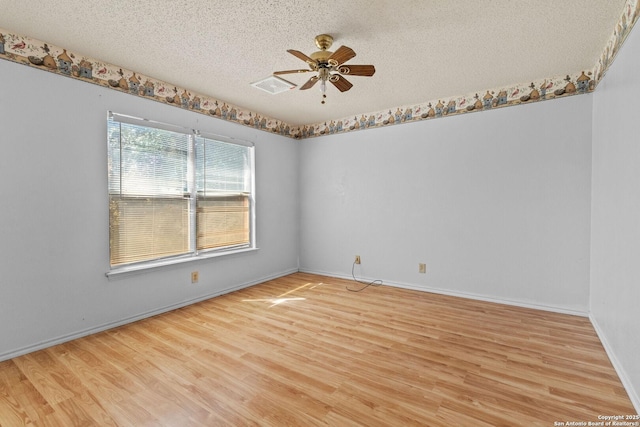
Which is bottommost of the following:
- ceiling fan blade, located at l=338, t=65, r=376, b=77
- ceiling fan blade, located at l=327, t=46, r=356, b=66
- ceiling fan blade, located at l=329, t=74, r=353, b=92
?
ceiling fan blade, located at l=338, t=65, r=376, b=77

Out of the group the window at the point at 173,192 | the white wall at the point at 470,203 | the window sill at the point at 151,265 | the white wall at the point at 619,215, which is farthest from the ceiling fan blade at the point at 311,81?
the window sill at the point at 151,265

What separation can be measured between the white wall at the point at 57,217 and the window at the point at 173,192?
0.39ft

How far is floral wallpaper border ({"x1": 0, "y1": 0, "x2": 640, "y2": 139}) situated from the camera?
2340 mm

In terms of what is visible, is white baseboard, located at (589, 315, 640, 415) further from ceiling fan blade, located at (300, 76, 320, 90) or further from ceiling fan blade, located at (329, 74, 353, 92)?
ceiling fan blade, located at (300, 76, 320, 90)

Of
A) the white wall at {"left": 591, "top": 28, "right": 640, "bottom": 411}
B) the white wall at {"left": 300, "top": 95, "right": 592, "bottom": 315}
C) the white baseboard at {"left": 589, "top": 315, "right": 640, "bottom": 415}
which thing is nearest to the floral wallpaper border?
the white wall at {"left": 300, "top": 95, "right": 592, "bottom": 315}

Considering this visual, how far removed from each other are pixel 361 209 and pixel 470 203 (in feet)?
4.90

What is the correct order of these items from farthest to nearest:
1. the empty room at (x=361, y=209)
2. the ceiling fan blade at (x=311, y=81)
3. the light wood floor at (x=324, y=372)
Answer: the ceiling fan blade at (x=311, y=81) → the empty room at (x=361, y=209) → the light wood floor at (x=324, y=372)

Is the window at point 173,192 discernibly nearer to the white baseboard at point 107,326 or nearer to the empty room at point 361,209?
the empty room at point 361,209

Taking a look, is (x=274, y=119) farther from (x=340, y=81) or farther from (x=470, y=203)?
(x=470, y=203)

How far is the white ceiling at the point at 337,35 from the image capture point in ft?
6.63

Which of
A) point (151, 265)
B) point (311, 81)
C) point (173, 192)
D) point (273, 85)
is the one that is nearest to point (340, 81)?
point (311, 81)

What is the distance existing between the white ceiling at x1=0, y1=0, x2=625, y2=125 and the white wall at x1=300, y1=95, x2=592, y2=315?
0.60 m

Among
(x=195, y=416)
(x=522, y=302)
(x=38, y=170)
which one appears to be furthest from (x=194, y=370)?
(x=522, y=302)

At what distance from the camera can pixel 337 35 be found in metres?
2.34
